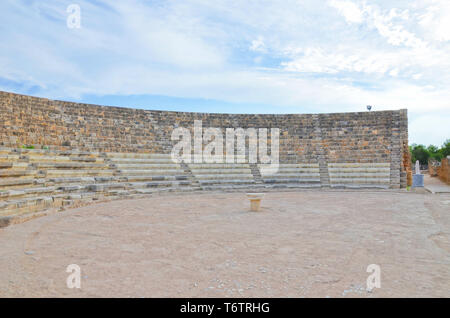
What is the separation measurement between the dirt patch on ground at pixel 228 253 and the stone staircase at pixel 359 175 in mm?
6928

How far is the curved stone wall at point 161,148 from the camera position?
40.3ft

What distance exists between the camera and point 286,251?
212 inches

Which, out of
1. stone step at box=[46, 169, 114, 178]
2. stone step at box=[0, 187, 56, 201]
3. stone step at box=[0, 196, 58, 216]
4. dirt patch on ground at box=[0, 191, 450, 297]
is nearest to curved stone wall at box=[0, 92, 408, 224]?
stone step at box=[46, 169, 114, 178]

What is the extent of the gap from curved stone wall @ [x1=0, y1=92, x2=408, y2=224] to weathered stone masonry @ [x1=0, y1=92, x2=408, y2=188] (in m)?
0.04

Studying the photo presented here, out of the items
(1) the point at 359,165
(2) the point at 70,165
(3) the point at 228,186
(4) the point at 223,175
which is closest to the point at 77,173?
(2) the point at 70,165

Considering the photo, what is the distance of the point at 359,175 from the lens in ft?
54.9

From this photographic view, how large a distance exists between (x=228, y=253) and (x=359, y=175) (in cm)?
1325

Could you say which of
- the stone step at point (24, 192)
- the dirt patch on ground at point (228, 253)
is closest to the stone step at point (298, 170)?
the dirt patch on ground at point (228, 253)

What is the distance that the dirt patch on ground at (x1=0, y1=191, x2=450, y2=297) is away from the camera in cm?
386

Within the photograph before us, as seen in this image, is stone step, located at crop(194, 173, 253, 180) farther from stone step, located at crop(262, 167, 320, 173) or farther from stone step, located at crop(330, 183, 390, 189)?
stone step, located at crop(330, 183, 390, 189)

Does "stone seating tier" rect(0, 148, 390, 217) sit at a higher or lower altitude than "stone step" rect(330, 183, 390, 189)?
higher

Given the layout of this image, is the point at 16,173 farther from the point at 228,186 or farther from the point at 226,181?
the point at 226,181

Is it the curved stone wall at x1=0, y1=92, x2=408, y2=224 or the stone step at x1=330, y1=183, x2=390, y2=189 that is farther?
the stone step at x1=330, y1=183, x2=390, y2=189

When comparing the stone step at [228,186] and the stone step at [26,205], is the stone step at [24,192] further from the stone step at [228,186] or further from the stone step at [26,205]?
the stone step at [228,186]
